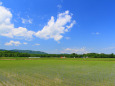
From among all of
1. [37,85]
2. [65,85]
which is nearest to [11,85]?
[37,85]

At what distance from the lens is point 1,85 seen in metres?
6.41

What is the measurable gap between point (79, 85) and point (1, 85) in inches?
192

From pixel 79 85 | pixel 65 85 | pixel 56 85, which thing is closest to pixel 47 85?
pixel 56 85

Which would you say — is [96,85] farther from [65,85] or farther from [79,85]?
[65,85]

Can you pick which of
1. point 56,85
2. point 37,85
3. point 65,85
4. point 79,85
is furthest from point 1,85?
point 79,85

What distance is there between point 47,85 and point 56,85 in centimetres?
56

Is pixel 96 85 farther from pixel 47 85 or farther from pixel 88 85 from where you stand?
pixel 47 85

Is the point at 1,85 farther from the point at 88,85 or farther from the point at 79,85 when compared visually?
the point at 88,85

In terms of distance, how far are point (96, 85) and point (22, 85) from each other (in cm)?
462

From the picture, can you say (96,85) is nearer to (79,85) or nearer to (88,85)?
(88,85)

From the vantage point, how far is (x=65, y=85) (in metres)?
6.39

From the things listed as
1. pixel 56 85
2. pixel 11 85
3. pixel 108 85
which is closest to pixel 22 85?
pixel 11 85

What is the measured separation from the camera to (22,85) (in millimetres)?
6309

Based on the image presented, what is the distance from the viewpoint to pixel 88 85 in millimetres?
6391
